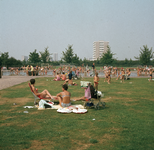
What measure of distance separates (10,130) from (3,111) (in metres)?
2.50

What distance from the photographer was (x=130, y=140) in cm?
469

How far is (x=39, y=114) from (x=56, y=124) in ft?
4.89

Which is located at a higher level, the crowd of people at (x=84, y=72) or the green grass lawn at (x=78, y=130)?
the crowd of people at (x=84, y=72)

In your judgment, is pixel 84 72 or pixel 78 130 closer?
pixel 78 130

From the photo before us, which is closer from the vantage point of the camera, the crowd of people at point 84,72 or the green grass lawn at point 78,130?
the green grass lawn at point 78,130

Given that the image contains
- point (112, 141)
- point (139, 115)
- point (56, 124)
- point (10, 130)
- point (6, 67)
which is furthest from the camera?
point (6, 67)

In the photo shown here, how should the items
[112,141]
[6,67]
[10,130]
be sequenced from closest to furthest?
[112,141]
[10,130]
[6,67]

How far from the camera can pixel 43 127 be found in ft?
18.7

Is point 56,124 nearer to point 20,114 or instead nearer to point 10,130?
point 10,130

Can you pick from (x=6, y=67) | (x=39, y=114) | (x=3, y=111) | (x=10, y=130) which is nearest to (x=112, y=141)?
(x=10, y=130)

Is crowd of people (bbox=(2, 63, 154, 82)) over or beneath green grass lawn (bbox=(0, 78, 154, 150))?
over

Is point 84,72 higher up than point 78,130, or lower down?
higher up

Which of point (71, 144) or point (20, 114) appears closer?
point (71, 144)

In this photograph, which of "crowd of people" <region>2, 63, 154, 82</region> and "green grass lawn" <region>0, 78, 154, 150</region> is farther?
"crowd of people" <region>2, 63, 154, 82</region>
